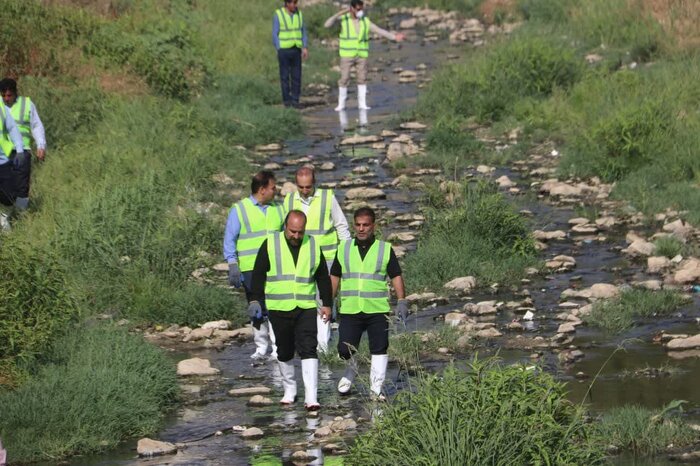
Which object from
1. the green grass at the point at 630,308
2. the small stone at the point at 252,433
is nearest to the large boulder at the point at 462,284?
the green grass at the point at 630,308

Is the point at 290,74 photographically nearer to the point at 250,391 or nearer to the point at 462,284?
the point at 462,284

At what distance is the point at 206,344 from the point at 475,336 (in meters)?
2.59

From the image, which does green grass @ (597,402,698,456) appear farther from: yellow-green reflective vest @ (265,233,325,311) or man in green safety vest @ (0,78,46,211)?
man in green safety vest @ (0,78,46,211)

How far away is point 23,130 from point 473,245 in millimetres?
5658

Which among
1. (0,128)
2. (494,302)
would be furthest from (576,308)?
(0,128)

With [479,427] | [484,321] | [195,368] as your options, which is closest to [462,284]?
[484,321]

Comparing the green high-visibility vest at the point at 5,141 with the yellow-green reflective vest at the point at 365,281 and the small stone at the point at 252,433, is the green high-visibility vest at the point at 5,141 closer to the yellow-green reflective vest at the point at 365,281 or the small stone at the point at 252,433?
the yellow-green reflective vest at the point at 365,281

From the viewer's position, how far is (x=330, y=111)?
1006 inches

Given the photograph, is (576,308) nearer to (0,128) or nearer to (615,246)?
(615,246)

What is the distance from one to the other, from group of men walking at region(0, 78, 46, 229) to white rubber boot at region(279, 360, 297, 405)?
593cm

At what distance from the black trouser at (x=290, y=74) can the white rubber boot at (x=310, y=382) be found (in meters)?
14.0

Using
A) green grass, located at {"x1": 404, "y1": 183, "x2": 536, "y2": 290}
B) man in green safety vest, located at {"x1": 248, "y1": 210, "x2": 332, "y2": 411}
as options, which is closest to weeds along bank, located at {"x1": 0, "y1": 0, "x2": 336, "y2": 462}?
man in green safety vest, located at {"x1": 248, "y1": 210, "x2": 332, "y2": 411}

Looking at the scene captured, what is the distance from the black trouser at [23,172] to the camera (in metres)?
16.6

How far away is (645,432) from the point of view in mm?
9742
